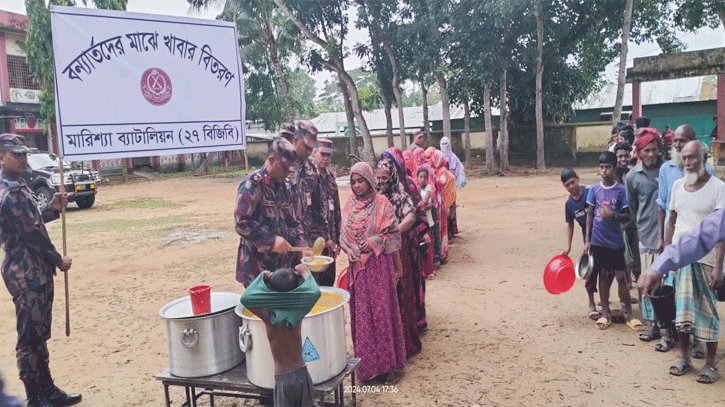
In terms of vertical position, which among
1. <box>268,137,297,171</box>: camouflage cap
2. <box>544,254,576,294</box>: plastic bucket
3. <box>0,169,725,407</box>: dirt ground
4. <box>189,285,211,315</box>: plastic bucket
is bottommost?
<box>0,169,725,407</box>: dirt ground

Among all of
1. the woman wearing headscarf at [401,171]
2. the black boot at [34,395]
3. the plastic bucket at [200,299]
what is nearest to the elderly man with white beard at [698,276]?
the woman wearing headscarf at [401,171]

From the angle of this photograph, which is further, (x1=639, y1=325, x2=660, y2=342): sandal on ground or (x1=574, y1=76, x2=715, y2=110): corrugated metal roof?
(x1=574, y1=76, x2=715, y2=110): corrugated metal roof

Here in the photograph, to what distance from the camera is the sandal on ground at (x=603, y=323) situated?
4.88 m

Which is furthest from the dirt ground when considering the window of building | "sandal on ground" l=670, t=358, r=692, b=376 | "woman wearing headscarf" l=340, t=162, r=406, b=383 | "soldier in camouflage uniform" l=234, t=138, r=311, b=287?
the window of building

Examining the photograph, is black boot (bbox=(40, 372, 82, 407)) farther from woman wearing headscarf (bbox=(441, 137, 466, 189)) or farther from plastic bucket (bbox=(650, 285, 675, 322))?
woman wearing headscarf (bbox=(441, 137, 466, 189))

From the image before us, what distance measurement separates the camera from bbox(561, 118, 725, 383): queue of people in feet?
12.1

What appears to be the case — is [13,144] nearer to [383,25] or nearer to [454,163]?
[454,163]

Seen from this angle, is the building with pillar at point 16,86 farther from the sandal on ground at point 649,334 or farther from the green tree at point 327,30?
the sandal on ground at point 649,334

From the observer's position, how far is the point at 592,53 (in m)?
20.4

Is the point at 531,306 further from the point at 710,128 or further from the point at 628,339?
the point at 710,128

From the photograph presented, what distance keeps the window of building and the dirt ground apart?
19.0 meters

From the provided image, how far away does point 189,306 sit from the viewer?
3420 mm

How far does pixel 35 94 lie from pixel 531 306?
27.6 meters

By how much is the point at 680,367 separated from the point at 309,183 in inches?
125
